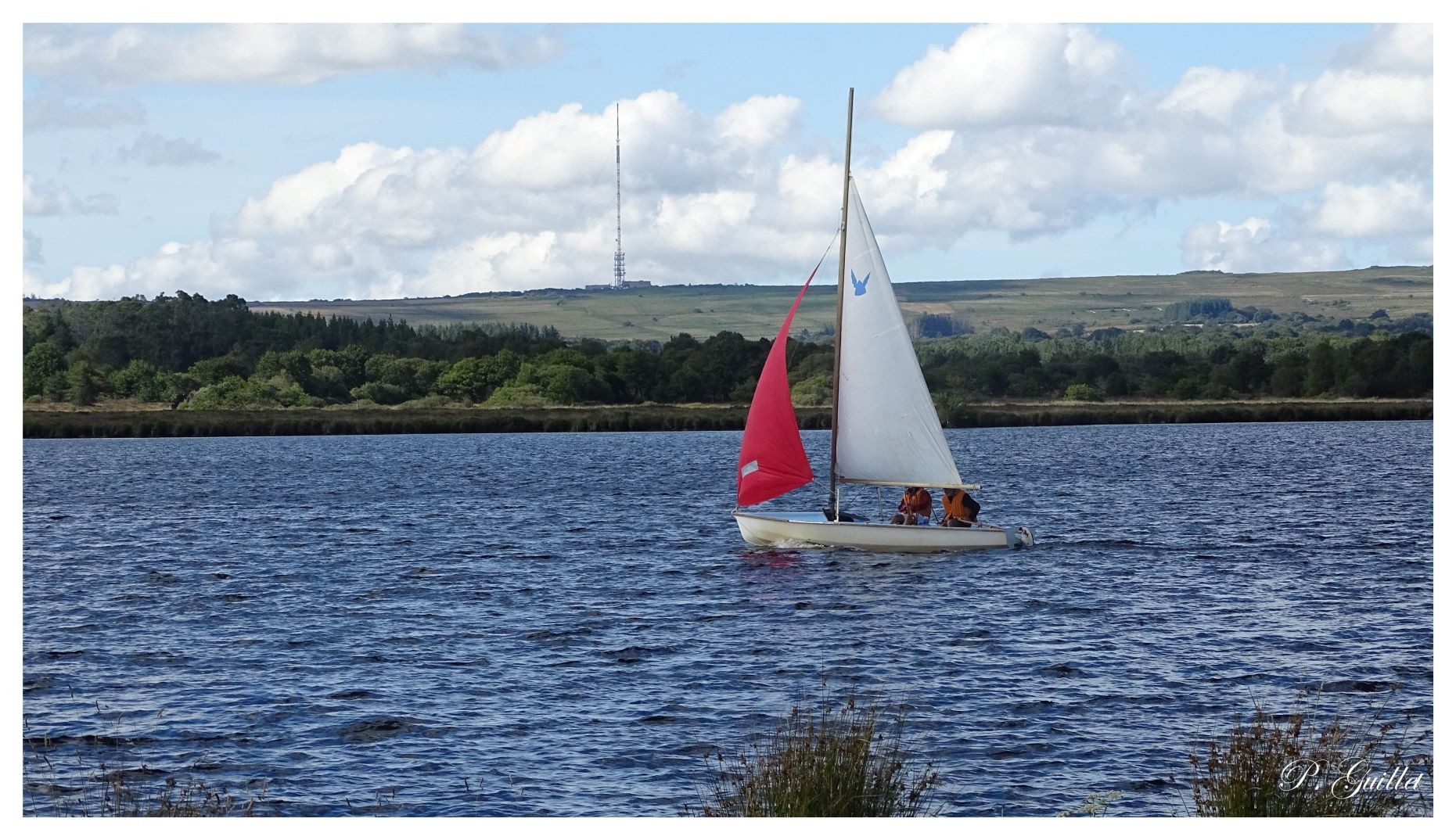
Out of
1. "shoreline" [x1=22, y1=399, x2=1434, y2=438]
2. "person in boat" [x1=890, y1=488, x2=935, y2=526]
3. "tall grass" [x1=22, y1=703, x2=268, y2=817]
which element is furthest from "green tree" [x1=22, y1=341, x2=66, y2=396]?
"tall grass" [x1=22, y1=703, x2=268, y2=817]

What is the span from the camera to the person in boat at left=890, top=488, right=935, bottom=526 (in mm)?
44250

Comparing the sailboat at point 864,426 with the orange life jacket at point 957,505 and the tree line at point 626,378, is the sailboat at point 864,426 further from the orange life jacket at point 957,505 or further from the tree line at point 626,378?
the tree line at point 626,378

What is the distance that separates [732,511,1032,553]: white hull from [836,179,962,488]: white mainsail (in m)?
1.39

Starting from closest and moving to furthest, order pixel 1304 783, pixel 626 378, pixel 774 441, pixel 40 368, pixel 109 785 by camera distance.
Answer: pixel 1304 783
pixel 109 785
pixel 774 441
pixel 40 368
pixel 626 378

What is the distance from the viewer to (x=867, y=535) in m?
43.9

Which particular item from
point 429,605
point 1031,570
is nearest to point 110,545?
point 429,605

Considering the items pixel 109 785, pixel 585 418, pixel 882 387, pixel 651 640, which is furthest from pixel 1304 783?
pixel 585 418

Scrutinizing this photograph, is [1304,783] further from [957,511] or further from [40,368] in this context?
[40,368]

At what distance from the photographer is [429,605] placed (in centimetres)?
3903

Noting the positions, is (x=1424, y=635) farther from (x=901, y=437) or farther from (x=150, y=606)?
(x=150, y=606)

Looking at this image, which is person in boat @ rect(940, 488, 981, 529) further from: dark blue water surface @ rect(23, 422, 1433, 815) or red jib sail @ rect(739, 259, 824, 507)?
red jib sail @ rect(739, 259, 824, 507)

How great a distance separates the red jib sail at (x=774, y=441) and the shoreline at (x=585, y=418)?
10580 cm

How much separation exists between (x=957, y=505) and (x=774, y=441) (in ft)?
18.4

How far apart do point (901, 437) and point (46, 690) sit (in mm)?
23446
